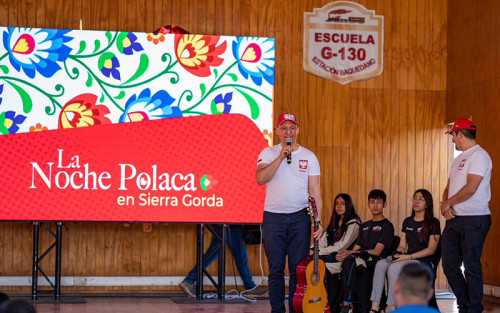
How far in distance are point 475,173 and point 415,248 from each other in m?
0.82

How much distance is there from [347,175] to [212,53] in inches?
81.6

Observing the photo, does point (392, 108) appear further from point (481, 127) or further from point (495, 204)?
point (495, 204)

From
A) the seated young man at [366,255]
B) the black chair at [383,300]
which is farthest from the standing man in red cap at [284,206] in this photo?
the black chair at [383,300]

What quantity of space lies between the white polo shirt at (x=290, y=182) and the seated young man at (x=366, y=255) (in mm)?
978

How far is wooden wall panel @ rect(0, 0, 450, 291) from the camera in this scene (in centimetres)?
720

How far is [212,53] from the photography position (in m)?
6.64

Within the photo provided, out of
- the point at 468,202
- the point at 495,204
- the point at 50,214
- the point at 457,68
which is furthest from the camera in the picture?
the point at 457,68

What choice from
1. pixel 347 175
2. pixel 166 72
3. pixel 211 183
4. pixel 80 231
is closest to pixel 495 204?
pixel 347 175

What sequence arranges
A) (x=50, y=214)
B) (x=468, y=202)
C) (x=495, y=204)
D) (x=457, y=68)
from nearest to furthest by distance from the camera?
(x=468, y=202) < (x=50, y=214) < (x=495, y=204) < (x=457, y=68)

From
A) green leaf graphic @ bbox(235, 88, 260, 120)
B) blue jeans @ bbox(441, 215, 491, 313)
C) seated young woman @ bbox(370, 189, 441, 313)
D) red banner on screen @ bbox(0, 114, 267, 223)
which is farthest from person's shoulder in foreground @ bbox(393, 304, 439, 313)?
green leaf graphic @ bbox(235, 88, 260, 120)

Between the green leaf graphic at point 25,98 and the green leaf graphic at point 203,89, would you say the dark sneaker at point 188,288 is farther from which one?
the green leaf graphic at point 25,98

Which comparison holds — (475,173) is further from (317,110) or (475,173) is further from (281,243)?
(317,110)

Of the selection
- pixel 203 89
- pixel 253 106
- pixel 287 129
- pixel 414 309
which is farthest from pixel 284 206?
pixel 414 309

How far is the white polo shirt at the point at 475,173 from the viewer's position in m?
5.25
